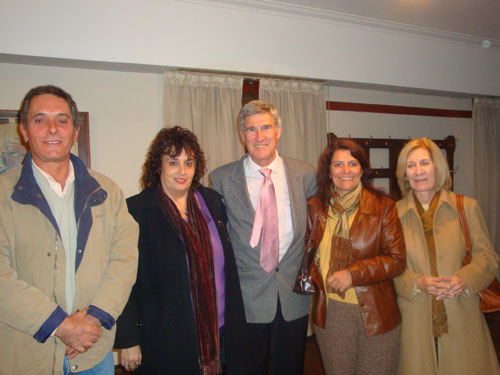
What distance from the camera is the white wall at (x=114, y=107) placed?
112 inches

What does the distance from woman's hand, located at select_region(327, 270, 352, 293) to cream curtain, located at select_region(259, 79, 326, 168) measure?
207cm

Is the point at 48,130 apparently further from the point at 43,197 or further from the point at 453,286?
the point at 453,286

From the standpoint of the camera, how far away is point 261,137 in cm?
192

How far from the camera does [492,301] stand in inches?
69.6

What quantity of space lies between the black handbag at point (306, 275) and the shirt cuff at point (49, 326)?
1141 millimetres

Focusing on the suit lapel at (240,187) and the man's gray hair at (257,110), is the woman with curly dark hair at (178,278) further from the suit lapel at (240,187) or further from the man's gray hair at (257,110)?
the man's gray hair at (257,110)

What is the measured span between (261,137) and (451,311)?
4.69 ft

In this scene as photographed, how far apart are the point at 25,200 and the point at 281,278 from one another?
51.1 inches

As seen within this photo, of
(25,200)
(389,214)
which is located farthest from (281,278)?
(25,200)

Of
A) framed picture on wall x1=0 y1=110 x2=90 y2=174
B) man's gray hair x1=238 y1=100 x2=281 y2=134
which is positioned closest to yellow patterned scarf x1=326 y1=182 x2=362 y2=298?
man's gray hair x1=238 y1=100 x2=281 y2=134

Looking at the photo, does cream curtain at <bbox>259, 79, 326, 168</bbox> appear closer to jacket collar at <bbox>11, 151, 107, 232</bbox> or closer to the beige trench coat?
the beige trench coat

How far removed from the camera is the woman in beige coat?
5.62ft

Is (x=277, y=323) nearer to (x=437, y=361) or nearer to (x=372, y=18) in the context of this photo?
(x=437, y=361)

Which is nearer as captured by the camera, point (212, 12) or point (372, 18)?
point (212, 12)
